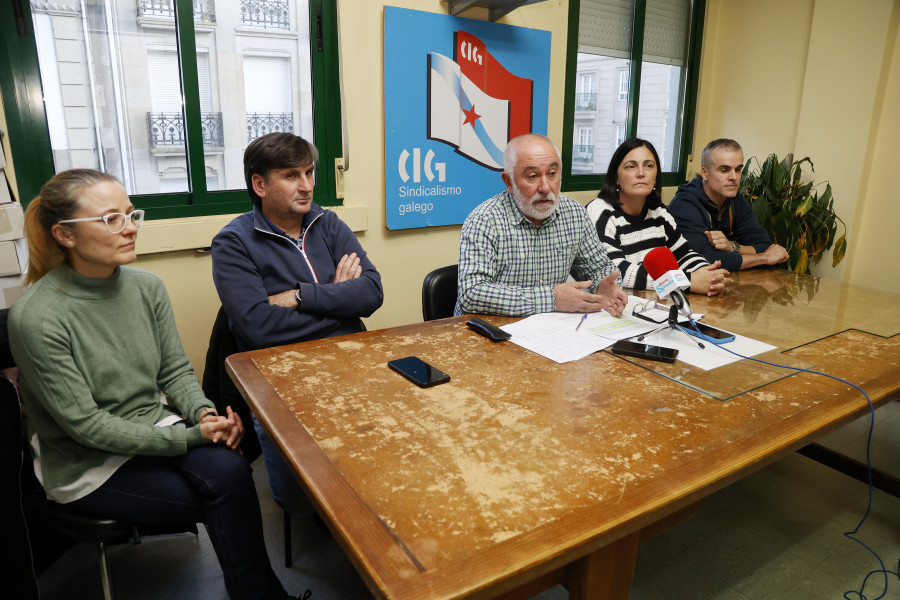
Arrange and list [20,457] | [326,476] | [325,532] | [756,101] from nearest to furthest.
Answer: [326,476] < [20,457] < [325,532] < [756,101]

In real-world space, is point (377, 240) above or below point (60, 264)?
below

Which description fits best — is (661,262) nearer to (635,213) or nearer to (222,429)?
(635,213)

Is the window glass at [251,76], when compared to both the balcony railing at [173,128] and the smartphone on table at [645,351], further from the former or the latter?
the smartphone on table at [645,351]

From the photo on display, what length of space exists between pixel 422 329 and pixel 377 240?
1.46m

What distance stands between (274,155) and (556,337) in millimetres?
1101

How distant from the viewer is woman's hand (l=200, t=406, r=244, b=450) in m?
1.46

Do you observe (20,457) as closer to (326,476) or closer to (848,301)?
(326,476)

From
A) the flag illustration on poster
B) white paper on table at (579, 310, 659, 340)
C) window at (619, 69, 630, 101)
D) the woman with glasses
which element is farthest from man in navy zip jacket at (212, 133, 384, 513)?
window at (619, 69, 630, 101)

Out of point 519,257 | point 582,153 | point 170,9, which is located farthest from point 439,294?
point 582,153

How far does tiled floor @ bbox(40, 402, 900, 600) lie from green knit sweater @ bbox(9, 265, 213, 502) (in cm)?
60

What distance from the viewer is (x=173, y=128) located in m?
2.54

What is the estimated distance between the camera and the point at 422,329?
176cm

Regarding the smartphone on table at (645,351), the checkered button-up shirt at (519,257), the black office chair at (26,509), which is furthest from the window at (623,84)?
the black office chair at (26,509)

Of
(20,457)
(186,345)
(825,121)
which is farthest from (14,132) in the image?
(825,121)
